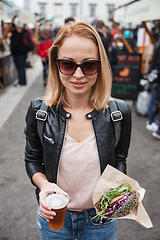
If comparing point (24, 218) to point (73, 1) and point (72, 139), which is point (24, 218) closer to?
point (72, 139)

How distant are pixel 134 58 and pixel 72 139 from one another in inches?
208

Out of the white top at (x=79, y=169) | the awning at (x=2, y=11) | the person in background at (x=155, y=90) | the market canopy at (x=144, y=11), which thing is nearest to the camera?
the white top at (x=79, y=169)

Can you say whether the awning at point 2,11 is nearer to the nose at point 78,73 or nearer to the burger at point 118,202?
the nose at point 78,73

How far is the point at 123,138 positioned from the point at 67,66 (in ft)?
1.86

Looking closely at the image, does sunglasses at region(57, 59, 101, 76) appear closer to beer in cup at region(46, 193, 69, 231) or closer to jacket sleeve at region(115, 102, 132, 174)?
jacket sleeve at region(115, 102, 132, 174)

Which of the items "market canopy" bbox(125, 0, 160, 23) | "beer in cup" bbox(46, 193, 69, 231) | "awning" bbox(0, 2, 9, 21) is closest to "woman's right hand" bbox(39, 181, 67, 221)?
"beer in cup" bbox(46, 193, 69, 231)

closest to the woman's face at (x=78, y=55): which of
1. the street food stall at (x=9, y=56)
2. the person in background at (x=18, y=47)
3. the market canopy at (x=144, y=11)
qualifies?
the market canopy at (x=144, y=11)

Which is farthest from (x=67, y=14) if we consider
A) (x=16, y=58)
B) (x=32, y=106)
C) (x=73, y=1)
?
(x=32, y=106)

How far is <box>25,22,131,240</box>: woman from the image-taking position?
1221mm

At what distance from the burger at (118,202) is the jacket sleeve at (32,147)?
0.45 metres

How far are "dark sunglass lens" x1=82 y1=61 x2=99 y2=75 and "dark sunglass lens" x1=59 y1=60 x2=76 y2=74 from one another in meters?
0.06

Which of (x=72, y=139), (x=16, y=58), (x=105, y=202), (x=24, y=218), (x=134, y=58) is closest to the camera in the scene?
(x=105, y=202)

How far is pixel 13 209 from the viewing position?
2.85 meters

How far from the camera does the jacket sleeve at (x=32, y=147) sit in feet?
4.46
